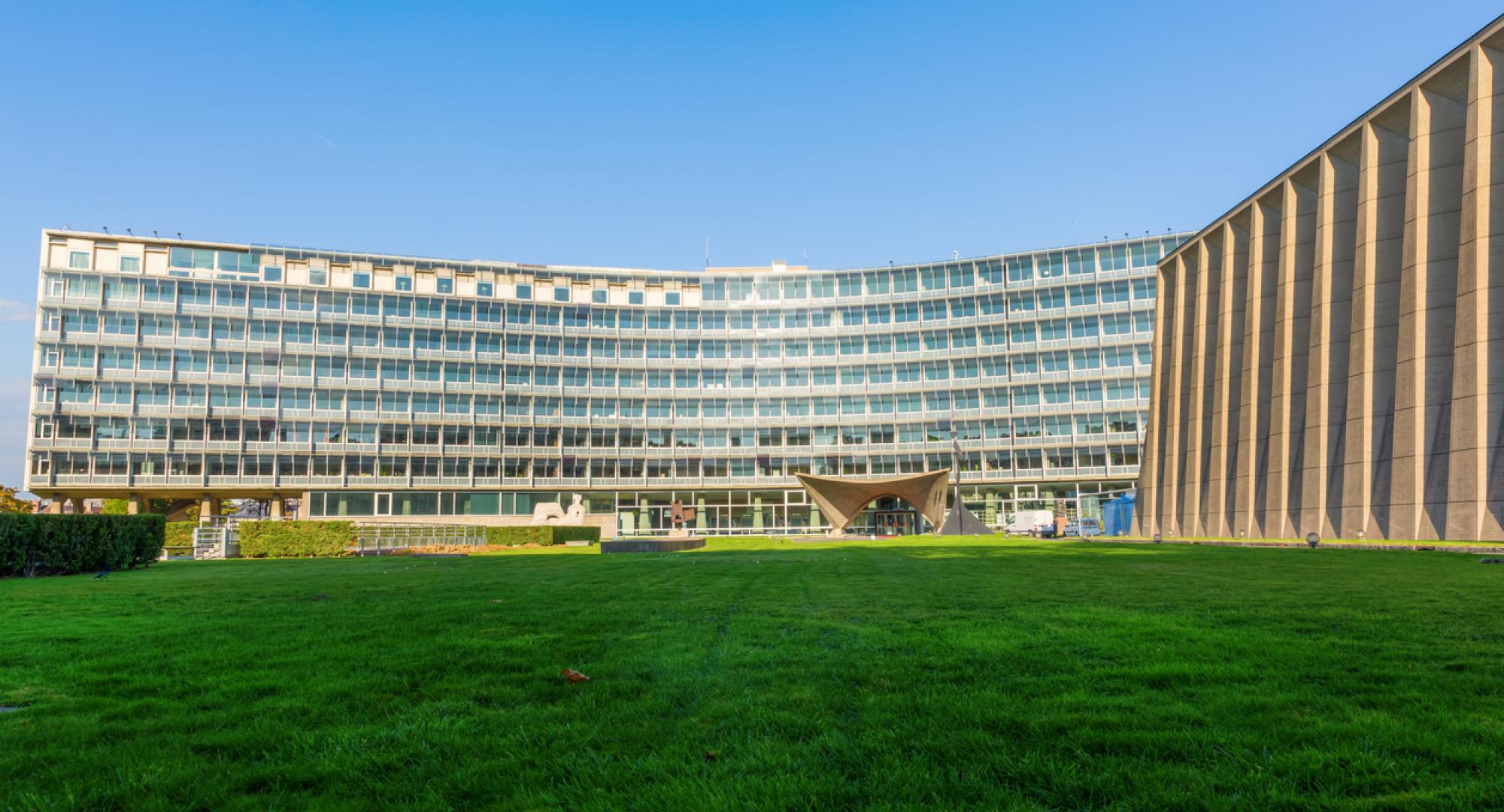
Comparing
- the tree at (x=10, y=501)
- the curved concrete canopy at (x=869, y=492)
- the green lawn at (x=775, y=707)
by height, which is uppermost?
the green lawn at (x=775, y=707)

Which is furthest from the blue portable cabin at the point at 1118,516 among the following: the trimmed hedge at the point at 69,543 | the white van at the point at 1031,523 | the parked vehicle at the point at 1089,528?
the trimmed hedge at the point at 69,543

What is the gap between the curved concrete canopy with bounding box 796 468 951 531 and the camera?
230 ft

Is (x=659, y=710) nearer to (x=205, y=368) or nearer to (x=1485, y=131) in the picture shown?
(x=1485, y=131)

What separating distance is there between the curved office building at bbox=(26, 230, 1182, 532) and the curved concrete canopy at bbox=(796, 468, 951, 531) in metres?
13.0

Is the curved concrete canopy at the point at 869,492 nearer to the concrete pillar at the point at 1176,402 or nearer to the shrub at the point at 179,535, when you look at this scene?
the concrete pillar at the point at 1176,402

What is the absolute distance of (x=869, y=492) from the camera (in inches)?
2864

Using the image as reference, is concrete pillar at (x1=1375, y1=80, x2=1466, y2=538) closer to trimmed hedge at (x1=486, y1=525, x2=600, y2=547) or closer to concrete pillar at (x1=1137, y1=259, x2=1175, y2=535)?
concrete pillar at (x1=1137, y1=259, x2=1175, y2=535)

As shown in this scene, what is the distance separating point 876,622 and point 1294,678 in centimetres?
412

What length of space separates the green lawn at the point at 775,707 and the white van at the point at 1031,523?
6310 centimetres

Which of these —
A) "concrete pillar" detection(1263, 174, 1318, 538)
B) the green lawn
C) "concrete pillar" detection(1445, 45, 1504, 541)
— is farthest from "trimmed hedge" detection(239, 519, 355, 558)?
"concrete pillar" detection(1445, 45, 1504, 541)

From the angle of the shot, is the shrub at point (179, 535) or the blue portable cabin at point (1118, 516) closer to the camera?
the shrub at point (179, 535)

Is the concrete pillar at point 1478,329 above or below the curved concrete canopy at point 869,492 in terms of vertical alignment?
above

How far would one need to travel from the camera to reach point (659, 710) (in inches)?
201

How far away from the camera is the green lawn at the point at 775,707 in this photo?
3.63 meters
